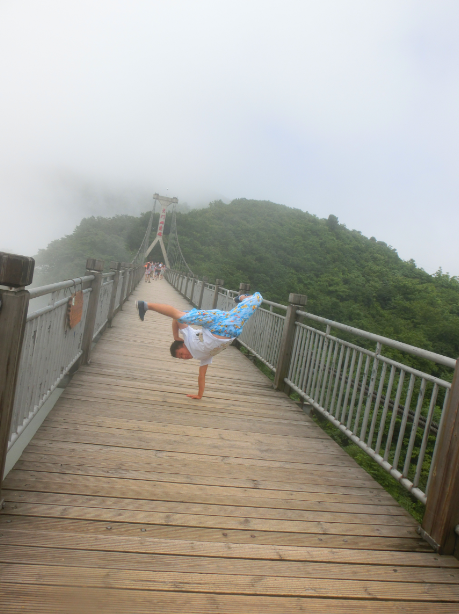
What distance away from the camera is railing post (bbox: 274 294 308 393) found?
5008 millimetres

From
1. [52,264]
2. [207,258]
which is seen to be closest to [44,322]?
[207,258]

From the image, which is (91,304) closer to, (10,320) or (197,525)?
(10,320)

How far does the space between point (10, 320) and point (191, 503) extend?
124 cm

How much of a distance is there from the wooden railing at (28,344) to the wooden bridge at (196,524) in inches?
1.9

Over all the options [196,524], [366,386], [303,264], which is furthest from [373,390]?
[303,264]

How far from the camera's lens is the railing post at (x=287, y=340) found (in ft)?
16.4

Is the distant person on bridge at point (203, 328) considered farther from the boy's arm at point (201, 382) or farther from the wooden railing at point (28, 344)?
the wooden railing at point (28, 344)

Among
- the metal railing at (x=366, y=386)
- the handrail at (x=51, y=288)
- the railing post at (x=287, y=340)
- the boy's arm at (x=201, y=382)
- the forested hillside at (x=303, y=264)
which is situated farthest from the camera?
the forested hillside at (x=303, y=264)

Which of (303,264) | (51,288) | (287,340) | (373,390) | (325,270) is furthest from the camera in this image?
(303,264)

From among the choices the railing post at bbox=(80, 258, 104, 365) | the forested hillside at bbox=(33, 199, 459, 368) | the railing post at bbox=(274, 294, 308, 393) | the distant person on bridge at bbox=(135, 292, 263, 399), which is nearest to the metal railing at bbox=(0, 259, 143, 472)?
the railing post at bbox=(80, 258, 104, 365)

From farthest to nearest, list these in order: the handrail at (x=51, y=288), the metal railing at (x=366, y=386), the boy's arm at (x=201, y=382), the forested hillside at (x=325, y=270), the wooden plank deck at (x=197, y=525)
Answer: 1. the forested hillside at (x=325, y=270)
2. the boy's arm at (x=201, y=382)
3. the metal railing at (x=366, y=386)
4. the handrail at (x=51, y=288)
5. the wooden plank deck at (x=197, y=525)

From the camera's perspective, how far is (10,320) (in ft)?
6.08

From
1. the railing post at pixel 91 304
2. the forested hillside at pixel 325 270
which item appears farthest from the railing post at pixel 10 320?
the forested hillside at pixel 325 270

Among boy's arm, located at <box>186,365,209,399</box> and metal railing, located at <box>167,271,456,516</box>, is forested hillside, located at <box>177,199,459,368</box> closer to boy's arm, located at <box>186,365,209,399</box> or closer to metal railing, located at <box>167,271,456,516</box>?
metal railing, located at <box>167,271,456,516</box>
